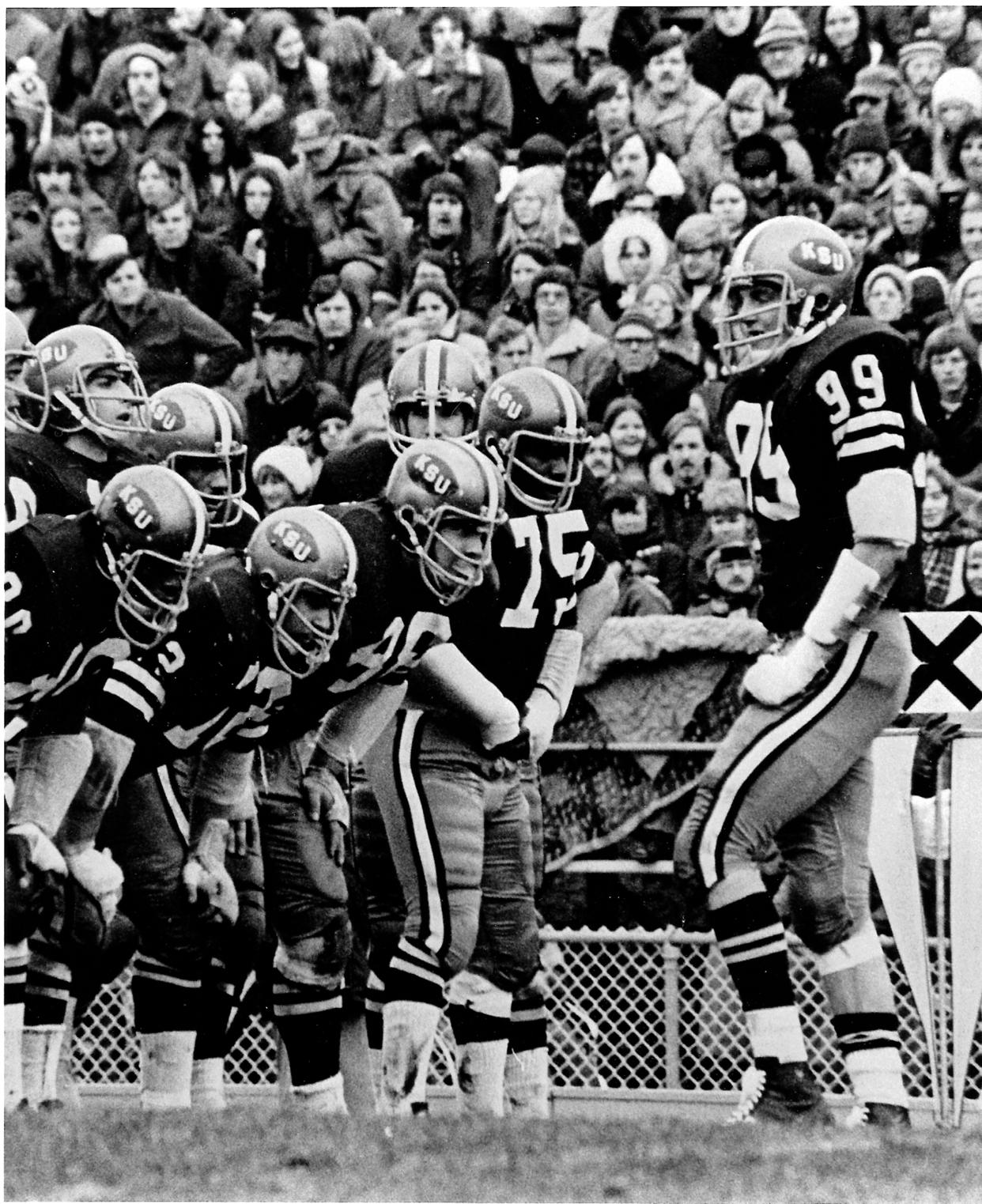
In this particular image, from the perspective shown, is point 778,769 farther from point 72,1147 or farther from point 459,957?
point 72,1147

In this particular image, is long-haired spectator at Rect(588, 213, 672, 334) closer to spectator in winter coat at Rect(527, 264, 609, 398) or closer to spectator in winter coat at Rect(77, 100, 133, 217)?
spectator in winter coat at Rect(527, 264, 609, 398)

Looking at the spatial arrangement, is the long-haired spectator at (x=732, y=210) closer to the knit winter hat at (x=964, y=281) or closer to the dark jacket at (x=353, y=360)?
the knit winter hat at (x=964, y=281)

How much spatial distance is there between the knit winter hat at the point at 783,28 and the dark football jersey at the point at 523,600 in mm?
2794

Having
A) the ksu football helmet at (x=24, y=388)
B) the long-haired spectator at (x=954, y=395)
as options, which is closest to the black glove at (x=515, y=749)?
the ksu football helmet at (x=24, y=388)

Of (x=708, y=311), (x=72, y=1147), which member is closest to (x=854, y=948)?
(x=72, y=1147)

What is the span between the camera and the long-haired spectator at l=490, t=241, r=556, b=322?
876cm

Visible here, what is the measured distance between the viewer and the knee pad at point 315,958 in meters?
6.89

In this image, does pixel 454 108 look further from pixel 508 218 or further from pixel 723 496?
pixel 723 496

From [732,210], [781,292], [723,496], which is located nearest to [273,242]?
[732,210]

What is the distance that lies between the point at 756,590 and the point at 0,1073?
9.65ft

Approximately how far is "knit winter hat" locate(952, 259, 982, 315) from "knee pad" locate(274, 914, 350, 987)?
312cm

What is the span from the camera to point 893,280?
8.21 metres

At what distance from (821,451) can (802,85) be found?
3.00 meters

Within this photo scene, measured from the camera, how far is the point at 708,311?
8.77 m
